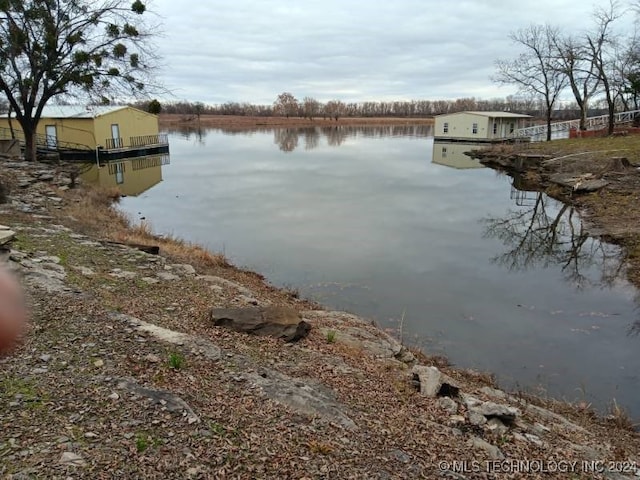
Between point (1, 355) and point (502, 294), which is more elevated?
point (1, 355)

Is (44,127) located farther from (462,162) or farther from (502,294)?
(502,294)

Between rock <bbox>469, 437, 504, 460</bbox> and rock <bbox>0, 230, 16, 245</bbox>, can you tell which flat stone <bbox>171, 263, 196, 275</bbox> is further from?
rock <bbox>469, 437, 504, 460</bbox>

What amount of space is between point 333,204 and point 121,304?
17365 millimetres

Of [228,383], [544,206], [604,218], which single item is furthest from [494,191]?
[228,383]

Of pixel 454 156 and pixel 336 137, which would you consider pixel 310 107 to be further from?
pixel 454 156

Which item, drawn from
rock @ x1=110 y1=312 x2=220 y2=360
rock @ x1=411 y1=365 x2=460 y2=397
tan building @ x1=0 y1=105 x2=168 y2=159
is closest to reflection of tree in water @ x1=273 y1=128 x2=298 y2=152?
tan building @ x1=0 y1=105 x2=168 y2=159

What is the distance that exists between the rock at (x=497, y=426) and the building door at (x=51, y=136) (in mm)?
41608

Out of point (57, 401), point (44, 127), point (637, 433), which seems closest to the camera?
point (57, 401)

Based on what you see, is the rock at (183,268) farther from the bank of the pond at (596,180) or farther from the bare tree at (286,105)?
the bare tree at (286,105)

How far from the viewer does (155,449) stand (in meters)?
3.72

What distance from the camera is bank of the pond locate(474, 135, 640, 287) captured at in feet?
57.7

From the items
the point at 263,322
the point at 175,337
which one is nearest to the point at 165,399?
the point at 175,337

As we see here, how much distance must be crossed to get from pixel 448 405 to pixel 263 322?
260 cm

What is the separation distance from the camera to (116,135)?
43281 mm
